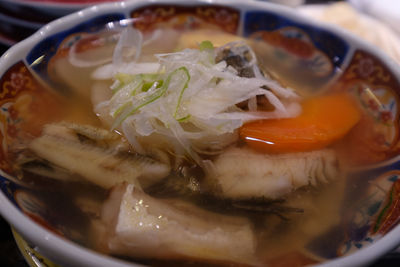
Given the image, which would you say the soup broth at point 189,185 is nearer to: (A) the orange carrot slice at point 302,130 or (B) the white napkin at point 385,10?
(A) the orange carrot slice at point 302,130

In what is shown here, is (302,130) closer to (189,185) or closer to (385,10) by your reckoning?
(189,185)

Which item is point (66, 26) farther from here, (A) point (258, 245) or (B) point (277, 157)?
(A) point (258, 245)

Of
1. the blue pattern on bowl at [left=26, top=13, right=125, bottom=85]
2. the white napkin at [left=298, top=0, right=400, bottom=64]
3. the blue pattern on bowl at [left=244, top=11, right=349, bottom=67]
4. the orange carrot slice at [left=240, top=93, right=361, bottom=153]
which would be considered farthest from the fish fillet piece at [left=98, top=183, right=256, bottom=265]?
the white napkin at [left=298, top=0, right=400, bottom=64]

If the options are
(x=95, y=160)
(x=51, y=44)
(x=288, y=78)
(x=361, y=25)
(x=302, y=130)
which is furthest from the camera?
(x=361, y=25)

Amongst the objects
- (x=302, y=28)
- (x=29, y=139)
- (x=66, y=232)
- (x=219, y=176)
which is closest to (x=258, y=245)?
(x=219, y=176)

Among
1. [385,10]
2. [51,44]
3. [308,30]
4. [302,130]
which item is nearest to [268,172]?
[302,130]

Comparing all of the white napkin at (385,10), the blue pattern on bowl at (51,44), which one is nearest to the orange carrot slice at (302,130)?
the blue pattern on bowl at (51,44)
